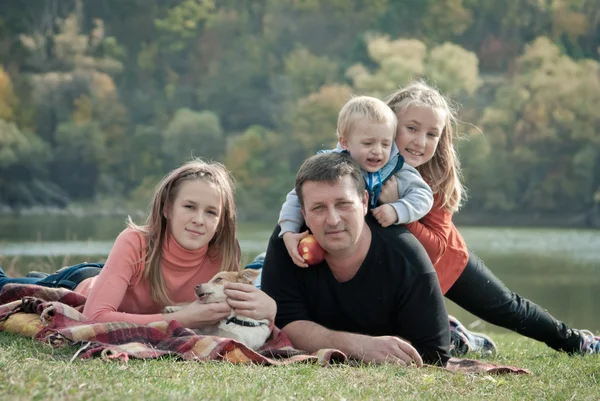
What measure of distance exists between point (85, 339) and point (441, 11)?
1445 inches

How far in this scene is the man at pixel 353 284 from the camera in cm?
426

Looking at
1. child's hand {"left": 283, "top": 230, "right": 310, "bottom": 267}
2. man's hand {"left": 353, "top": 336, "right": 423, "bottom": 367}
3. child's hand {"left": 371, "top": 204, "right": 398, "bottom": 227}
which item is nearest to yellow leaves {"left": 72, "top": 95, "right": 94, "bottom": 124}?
child's hand {"left": 283, "top": 230, "right": 310, "bottom": 267}

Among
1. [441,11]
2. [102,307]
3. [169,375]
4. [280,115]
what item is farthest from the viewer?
[441,11]

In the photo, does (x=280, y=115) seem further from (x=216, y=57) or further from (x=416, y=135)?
(x=416, y=135)

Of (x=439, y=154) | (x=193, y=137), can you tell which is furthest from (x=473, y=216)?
(x=439, y=154)

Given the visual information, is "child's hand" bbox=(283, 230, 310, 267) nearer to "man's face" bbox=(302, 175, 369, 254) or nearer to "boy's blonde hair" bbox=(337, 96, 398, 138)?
"man's face" bbox=(302, 175, 369, 254)

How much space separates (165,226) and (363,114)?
135 cm

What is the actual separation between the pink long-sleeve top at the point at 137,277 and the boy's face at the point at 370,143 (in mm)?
1095

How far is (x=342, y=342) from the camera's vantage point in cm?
436

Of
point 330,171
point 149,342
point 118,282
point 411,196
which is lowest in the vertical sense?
point 149,342

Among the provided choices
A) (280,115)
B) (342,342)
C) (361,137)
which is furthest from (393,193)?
(280,115)

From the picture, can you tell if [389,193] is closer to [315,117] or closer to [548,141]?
[548,141]

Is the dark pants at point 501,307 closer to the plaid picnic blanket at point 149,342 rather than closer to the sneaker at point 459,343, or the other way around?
the sneaker at point 459,343

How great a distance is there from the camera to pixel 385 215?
14.5 feet
